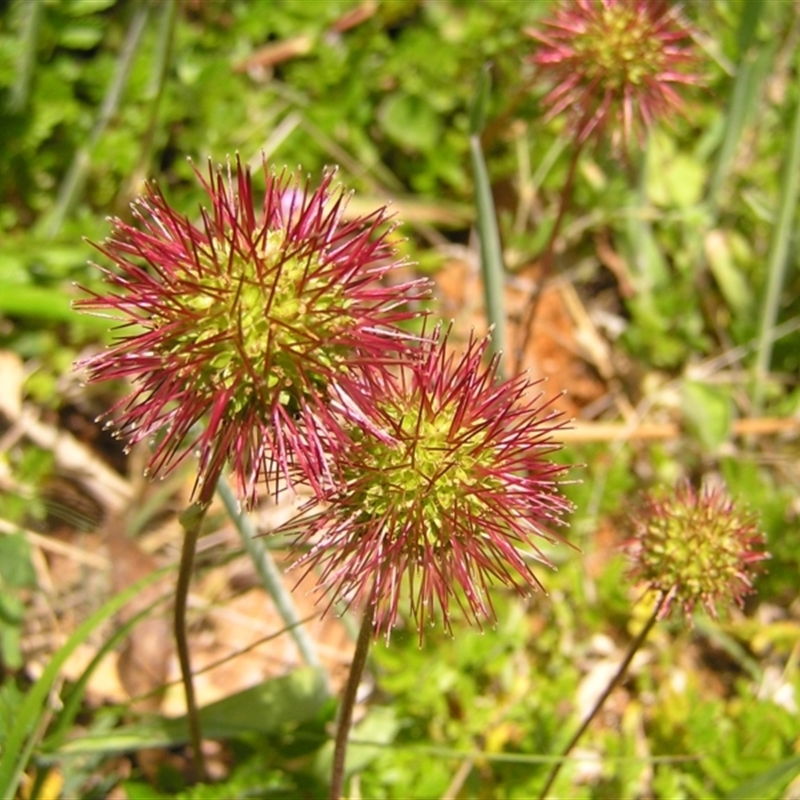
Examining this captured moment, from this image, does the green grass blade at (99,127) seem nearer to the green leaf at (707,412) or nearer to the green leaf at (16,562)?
the green leaf at (16,562)

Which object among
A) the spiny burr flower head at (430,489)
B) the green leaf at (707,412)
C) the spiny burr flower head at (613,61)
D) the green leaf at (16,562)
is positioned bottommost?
the green leaf at (16,562)

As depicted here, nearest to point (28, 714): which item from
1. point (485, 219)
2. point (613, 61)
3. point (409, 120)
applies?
point (485, 219)

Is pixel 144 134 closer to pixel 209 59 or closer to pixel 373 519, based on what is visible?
pixel 209 59

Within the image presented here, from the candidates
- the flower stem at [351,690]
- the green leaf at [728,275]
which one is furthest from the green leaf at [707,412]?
the flower stem at [351,690]

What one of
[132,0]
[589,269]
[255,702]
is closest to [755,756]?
[255,702]

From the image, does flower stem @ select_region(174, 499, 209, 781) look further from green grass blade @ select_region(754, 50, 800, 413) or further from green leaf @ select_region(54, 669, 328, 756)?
green grass blade @ select_region(754, 50, 800, 413)
